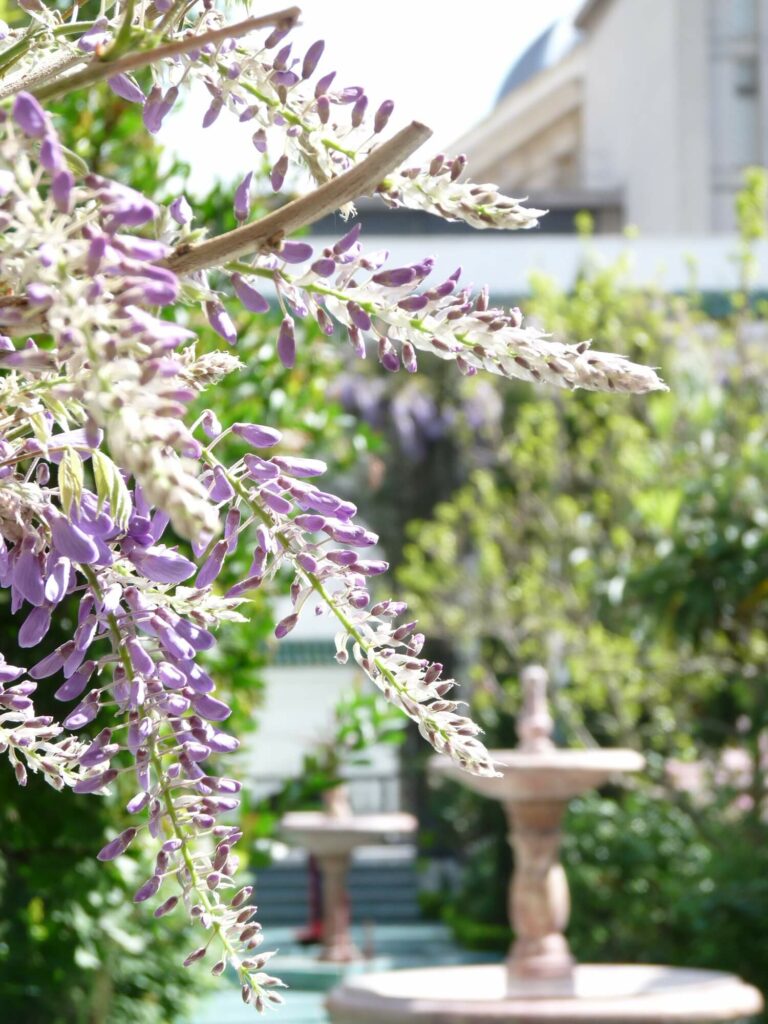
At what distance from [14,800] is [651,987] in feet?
17.2

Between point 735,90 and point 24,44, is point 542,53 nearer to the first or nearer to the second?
point 735,90

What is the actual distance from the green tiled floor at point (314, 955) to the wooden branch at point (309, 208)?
32.6 feet

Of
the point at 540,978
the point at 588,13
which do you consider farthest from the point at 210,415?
the point at 588,13

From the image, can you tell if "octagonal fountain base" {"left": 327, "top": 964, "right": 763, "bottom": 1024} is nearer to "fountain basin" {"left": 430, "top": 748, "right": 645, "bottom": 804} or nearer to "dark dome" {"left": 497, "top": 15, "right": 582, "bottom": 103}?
"fountain basin" {"left": 430, "top": 748, "right": 645, "bottom": 804}

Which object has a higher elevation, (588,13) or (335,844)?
(588,13)

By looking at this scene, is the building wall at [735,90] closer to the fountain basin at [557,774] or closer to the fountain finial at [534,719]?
the fountain finial at [534,719]

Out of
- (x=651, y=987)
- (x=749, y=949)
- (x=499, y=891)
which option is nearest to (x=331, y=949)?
(x=499, y=891)

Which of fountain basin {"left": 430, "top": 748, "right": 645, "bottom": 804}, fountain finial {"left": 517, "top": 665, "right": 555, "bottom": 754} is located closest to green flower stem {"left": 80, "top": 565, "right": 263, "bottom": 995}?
fountain basin {"left": 430, "top": 748, "right": 645, "bottom": 804}

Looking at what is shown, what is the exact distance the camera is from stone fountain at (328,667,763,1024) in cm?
645

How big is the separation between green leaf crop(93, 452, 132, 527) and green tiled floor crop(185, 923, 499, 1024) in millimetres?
9868

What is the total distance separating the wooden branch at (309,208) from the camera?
77cm

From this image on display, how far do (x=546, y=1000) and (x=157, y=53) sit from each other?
6760 millimetres

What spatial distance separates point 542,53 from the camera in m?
32.0

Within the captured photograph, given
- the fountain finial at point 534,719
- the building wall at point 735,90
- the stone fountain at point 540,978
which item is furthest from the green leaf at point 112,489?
the building wall at point 735,90
